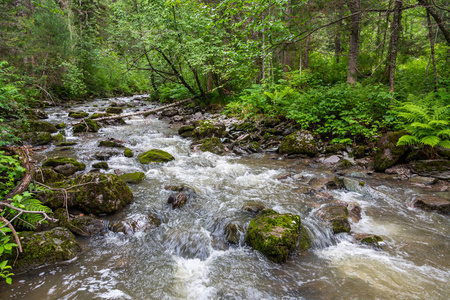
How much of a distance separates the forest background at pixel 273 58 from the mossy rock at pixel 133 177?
263cm

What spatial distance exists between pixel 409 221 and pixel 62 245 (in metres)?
6.37

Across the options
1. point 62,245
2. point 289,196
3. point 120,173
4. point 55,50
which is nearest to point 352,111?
point 289,196

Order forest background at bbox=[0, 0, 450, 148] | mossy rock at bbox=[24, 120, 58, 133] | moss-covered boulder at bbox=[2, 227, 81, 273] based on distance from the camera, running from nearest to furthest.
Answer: moss-covered boulder at bbox=[2, 227, 81, 273] → forest background at bbox=[0, 0, 450, 148] → mossy rock at bbox=[24, 120, 58, 133]

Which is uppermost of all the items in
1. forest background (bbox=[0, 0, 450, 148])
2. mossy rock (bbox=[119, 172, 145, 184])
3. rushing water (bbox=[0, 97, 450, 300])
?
forest background (bbox=[0, 0, 450, 148])

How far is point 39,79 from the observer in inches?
569

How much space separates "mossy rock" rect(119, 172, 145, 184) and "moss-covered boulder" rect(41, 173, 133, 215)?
4.63 feet

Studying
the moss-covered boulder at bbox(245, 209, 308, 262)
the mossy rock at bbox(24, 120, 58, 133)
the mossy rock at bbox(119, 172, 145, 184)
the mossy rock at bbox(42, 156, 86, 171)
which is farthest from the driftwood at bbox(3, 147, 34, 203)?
the mossy rock at bbox(24, 120, 58, 133)

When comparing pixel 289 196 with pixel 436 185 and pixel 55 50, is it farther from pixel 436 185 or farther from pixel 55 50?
pixel 55 50

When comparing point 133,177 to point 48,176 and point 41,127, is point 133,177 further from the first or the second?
point 41,127

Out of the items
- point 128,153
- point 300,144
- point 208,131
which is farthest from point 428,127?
point 128,153

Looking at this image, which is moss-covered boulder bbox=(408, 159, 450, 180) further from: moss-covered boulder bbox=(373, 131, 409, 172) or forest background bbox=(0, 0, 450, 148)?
forest background bbox=(0, 0, 450, 148)

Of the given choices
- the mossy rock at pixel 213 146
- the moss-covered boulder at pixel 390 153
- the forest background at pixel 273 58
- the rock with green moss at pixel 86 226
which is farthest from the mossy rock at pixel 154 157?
the moss-covered boulder at pixel 390 153

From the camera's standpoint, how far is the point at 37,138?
9203 mm

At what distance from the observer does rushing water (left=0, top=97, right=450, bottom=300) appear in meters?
3.09
